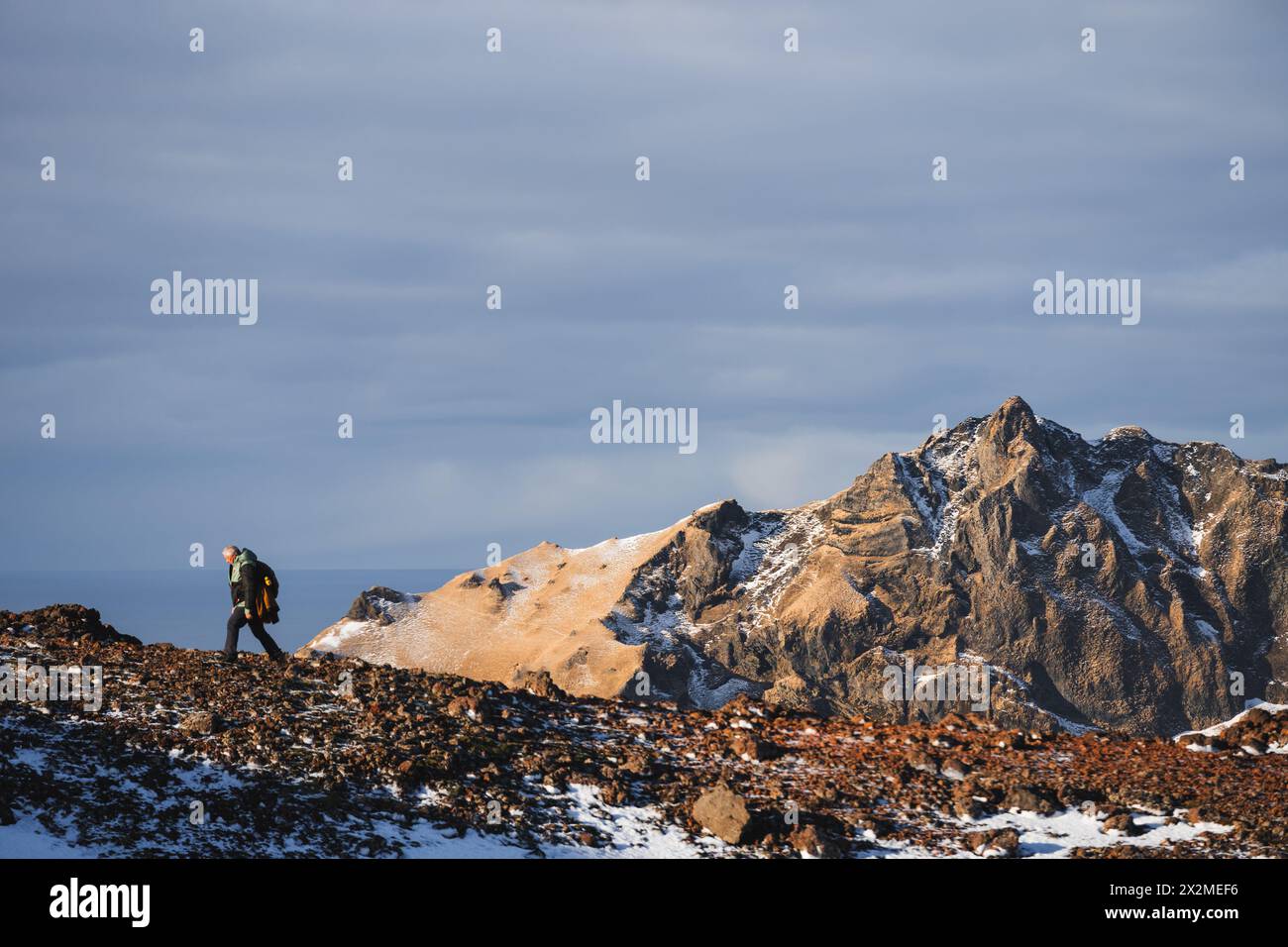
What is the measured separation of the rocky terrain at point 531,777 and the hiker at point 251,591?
5.04ft

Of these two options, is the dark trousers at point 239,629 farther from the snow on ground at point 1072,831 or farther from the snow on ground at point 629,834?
the snow on ground at point 1072,831

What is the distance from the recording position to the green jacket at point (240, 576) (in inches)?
1540

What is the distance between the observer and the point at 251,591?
3900 centimetres

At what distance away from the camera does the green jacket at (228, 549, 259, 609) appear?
39125mm

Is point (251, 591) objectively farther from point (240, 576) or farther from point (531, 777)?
point (531, 777)

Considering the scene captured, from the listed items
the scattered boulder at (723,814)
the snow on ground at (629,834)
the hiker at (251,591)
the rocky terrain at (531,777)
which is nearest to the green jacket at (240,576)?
the hiker at (251,591)

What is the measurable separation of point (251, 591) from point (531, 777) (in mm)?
9255

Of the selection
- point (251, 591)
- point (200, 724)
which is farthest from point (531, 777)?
point (251, 591)

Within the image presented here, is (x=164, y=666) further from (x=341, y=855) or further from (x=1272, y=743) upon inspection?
(x=1272, y=743)

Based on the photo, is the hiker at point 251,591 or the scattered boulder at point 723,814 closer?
the scattered boulder at point 723,814

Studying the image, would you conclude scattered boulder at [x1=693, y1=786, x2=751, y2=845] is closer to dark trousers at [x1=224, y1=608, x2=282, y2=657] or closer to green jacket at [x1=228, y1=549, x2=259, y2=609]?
dark trousers at [x1=224, y1=608, x2=282, y2=657]
